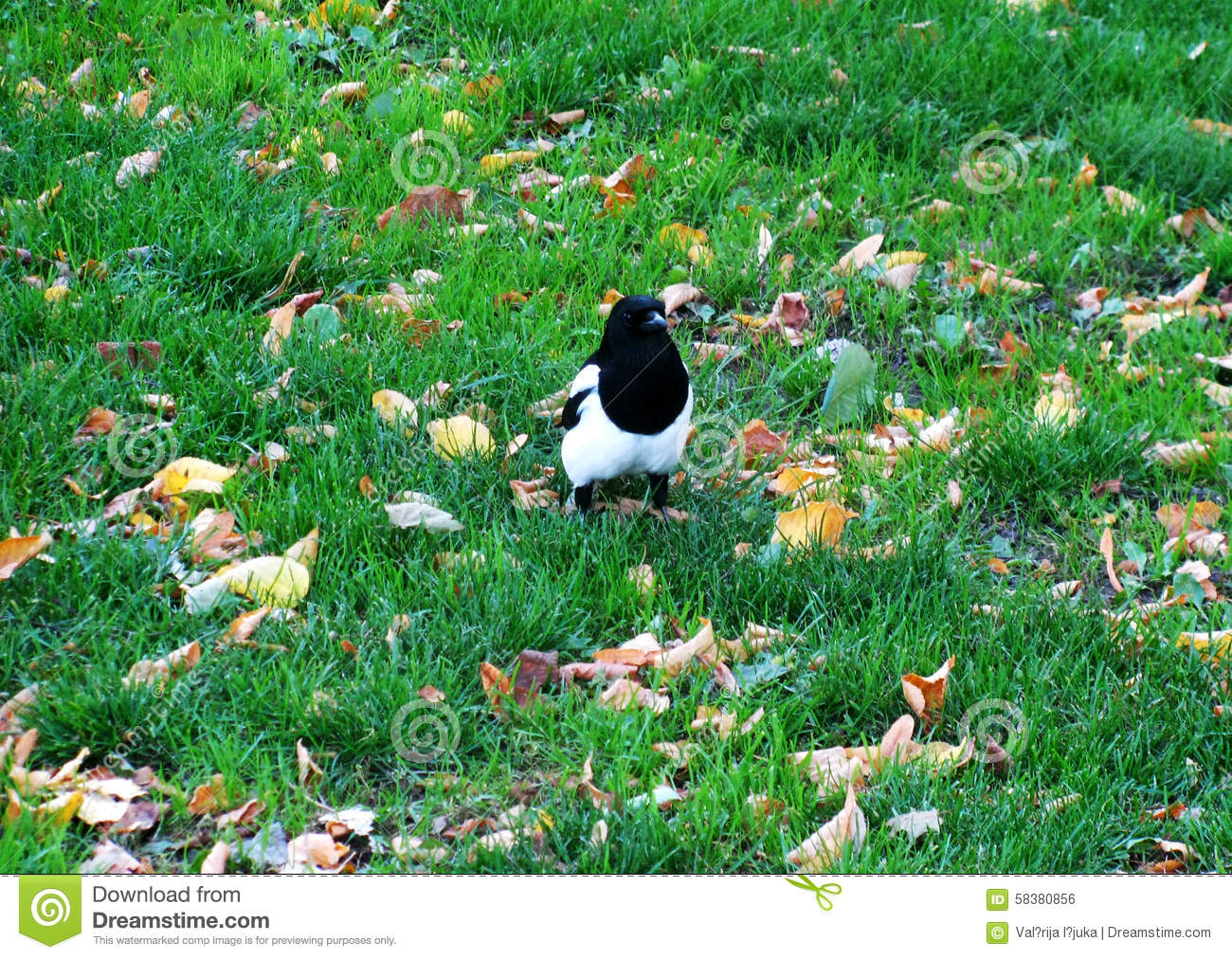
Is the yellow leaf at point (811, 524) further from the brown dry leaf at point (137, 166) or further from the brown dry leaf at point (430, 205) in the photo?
the brown dry leaf at point (137, 166)

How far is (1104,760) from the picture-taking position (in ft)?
8.05

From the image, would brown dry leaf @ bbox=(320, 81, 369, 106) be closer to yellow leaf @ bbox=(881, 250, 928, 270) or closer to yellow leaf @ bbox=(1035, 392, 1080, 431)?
yellow leaf @ bbox=(881, 250, 928, 270)

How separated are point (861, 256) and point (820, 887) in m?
2.75

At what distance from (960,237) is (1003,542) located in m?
1.62

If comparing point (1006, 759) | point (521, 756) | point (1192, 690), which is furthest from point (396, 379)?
point (1192, 690)

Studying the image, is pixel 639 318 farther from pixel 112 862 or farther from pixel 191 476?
pixel 112 862

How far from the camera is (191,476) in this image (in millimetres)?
3125

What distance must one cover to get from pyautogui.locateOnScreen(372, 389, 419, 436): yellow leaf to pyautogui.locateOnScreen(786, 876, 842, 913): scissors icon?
1.81 metres

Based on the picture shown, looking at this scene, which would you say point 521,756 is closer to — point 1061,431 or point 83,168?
point 1061,431

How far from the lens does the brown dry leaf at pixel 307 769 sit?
233cm

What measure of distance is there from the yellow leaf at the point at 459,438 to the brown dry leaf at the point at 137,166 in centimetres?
163

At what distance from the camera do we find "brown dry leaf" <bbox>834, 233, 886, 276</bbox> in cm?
423

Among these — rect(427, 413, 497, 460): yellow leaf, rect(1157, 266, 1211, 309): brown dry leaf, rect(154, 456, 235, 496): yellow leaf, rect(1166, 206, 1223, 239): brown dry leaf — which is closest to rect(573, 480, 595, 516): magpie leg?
rect(427, 413, 497, 460): yellow leaf

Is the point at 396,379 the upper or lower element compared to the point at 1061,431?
upper
